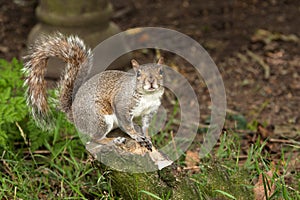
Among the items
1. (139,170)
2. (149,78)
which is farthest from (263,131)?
(149,78)

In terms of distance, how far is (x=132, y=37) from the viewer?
568 cm

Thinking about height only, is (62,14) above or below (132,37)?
above

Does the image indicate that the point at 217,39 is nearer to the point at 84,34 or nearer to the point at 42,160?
the point at 84,34

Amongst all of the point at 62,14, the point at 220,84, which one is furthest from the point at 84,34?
the point at 220,84

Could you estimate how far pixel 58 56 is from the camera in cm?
293

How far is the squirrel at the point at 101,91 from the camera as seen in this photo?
8.02ft

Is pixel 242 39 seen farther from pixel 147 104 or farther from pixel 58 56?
pixel 147 104

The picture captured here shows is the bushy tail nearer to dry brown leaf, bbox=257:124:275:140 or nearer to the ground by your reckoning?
dry brown leaf, bbox=257:124:275:140

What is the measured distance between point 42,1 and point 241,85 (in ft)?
6.48

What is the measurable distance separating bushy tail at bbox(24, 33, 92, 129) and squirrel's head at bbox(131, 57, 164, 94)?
57cm

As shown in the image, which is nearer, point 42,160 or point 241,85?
point 42,160

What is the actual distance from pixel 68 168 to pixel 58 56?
2.84ft

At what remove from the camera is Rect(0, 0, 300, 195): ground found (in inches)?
190

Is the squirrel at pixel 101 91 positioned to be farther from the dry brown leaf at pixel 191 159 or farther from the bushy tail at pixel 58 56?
the dry brown leaf at pixel 191 159
